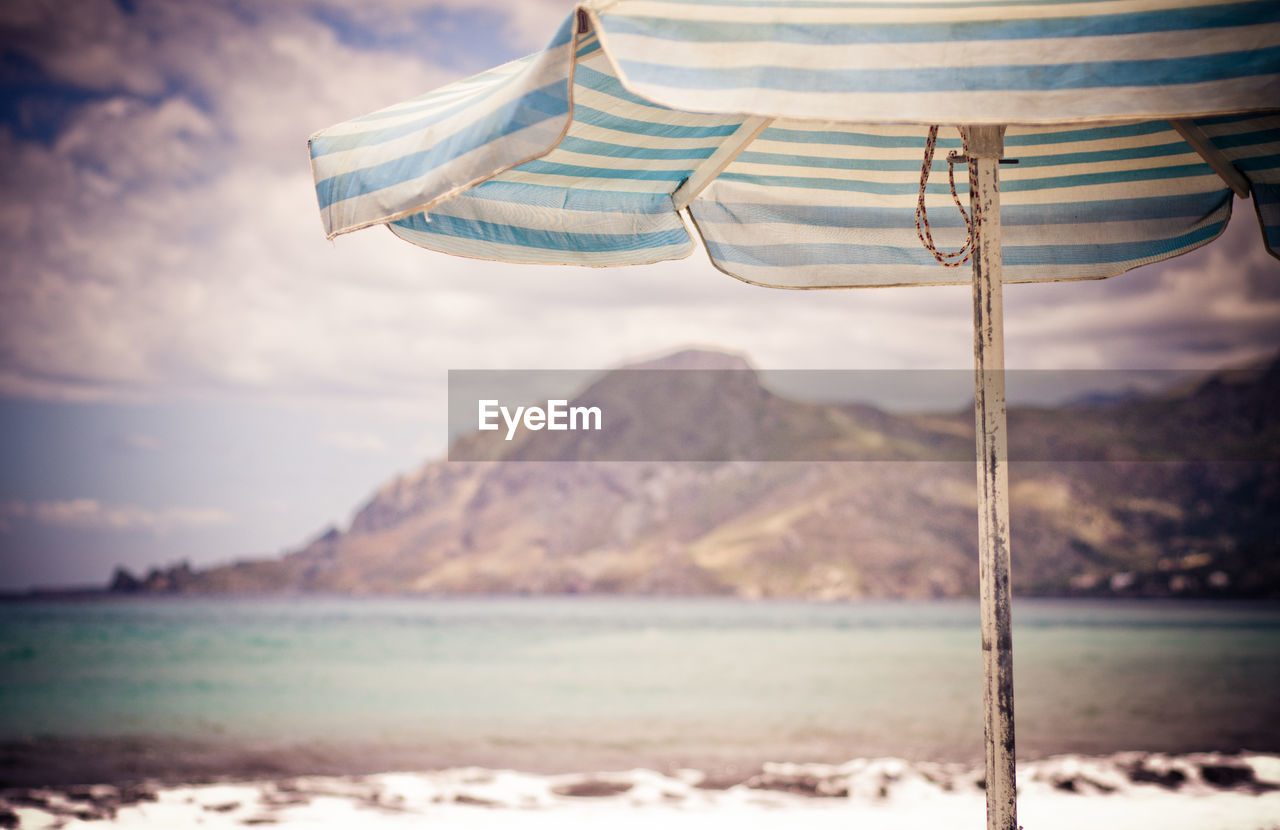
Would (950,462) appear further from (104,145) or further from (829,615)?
(104,145)

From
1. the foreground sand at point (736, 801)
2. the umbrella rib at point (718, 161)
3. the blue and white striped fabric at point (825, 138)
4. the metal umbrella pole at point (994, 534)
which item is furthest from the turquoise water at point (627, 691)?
the metal umbrella pole at point (994, 534)

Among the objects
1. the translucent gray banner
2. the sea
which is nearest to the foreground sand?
the sea

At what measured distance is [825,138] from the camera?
2.33 meters

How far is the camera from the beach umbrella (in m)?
1.17

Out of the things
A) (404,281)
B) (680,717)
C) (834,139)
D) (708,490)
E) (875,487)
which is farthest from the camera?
(708,490)

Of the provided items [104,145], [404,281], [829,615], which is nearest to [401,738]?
[829,615]

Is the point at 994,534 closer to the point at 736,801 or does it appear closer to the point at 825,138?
the point at 825,138

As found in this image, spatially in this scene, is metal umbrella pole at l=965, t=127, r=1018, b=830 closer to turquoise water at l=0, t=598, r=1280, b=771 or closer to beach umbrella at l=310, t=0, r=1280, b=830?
beach umbrella at l=310, t=0, r=1280, b=830

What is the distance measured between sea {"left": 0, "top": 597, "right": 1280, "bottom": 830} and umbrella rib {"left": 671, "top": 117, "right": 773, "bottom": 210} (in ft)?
12.4

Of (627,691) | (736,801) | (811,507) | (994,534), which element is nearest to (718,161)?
(994,534)

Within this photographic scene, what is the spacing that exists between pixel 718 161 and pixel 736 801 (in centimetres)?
471

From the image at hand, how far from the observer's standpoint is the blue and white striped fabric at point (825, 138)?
1.17 meters

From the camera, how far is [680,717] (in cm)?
1303

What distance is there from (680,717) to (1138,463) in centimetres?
6894
